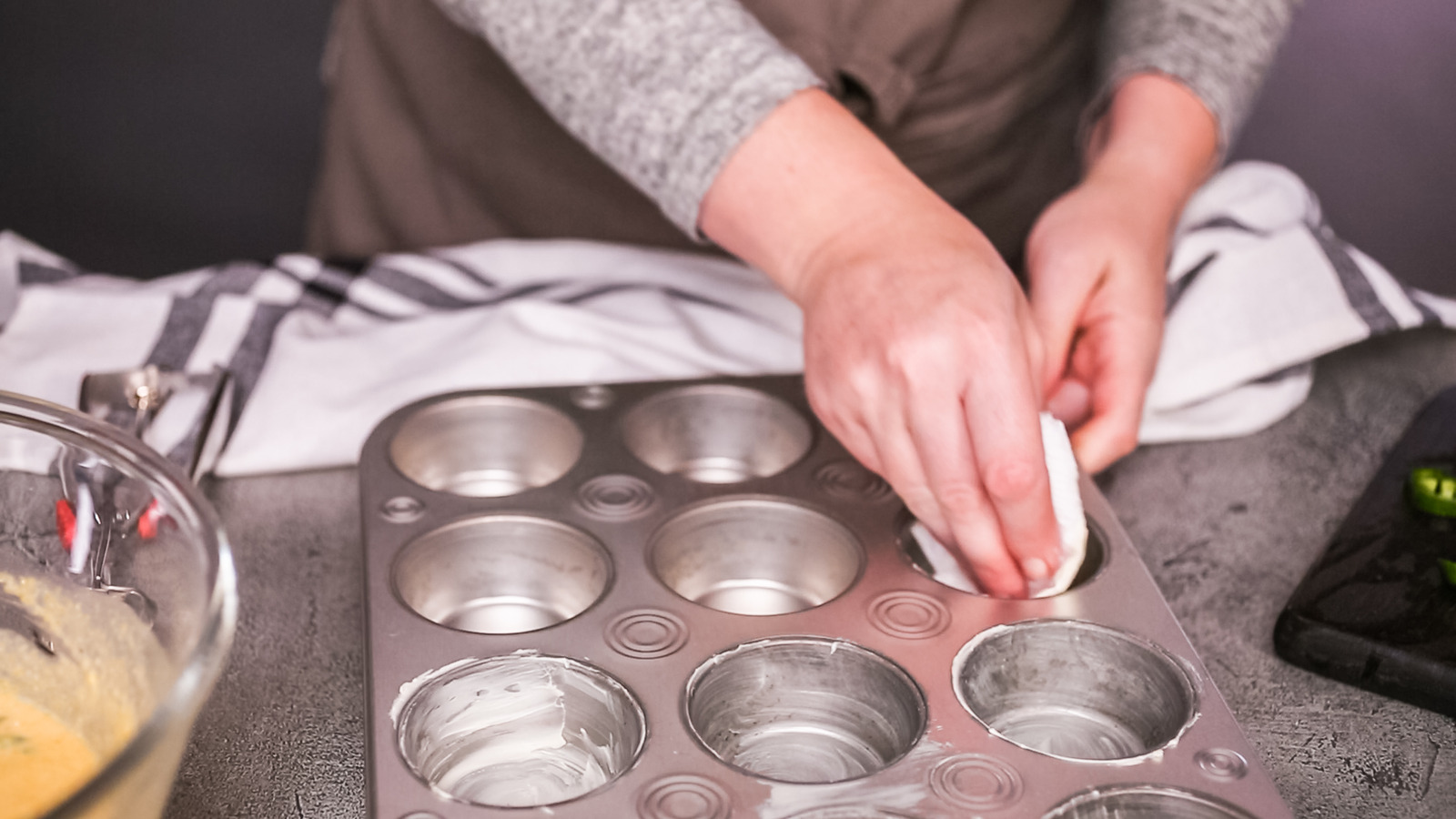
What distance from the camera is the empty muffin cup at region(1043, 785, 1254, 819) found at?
0.59 meters

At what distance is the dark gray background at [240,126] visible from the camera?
1.99 metres

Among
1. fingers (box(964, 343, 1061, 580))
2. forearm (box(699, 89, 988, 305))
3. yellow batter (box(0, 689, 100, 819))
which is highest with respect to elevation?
forearm (box(699, 89, 988, 305))

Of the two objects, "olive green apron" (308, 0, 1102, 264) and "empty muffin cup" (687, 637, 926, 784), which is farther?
"olive green apron" (308, 0, 1102, 264)

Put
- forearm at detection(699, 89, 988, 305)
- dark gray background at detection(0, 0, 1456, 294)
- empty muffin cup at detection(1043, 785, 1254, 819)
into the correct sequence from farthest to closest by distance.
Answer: dark gray background at detection(0, 0, 1456, 294) < forearm at detection(699, 89, 988, 305) < empty muffin cup at detection(1043, 785, 1254, 819)

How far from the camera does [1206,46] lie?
3.70 feet

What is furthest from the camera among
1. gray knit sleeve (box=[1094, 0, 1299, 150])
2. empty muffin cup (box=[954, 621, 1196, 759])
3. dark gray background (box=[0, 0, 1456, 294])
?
dark gray background (box=[0, 0, 1456, 294])

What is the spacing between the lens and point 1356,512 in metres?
0.86

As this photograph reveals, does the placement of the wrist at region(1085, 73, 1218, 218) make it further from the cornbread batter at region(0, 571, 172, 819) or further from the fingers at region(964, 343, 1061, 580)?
the cornbread batter at region(0, 571, 172, 819)

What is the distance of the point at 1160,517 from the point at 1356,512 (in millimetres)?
127

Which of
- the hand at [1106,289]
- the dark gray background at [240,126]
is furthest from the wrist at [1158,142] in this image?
the dark gray background at [240,126]

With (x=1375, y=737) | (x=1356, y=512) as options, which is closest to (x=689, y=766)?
(x=1375, y=737)

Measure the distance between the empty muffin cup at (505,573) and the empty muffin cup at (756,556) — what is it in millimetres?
57

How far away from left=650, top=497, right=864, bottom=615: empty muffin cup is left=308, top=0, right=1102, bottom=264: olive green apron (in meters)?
0.45

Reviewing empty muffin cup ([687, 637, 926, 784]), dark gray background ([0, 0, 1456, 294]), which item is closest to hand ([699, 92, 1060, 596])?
empty muffin cup ([687, 637, 926, 784])
